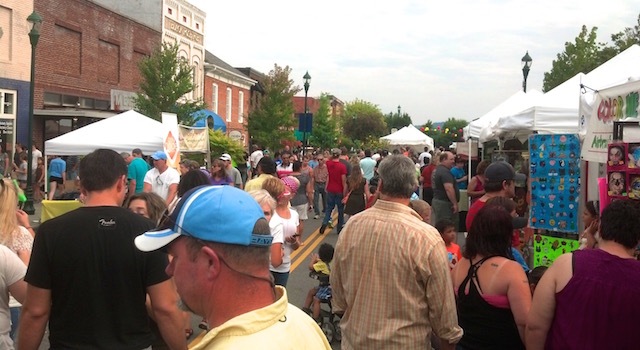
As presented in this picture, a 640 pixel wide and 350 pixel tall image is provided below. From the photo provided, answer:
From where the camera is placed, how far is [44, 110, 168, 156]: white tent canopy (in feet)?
42.0

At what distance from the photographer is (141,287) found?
133 inches

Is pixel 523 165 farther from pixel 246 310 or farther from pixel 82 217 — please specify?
pixel 246 310

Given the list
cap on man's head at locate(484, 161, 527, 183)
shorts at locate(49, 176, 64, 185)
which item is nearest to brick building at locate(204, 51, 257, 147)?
shorts at locate(49, 176, 64, 185)

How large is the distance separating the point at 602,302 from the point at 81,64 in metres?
28.1

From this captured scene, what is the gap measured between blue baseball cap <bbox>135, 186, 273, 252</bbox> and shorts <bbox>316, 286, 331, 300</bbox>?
4862 millimetres

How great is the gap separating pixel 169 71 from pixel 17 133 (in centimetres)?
652

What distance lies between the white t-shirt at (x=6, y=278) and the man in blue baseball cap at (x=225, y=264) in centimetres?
243

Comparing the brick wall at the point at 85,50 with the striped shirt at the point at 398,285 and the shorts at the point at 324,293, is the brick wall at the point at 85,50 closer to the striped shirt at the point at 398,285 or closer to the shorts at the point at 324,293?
the shorts at the point at 324,293

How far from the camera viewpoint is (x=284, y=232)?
6.37m

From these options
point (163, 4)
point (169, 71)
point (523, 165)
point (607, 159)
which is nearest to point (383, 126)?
point (163, 4)

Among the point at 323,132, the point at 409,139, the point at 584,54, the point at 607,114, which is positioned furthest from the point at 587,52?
the point at 607,114

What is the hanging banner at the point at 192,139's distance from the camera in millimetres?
15305

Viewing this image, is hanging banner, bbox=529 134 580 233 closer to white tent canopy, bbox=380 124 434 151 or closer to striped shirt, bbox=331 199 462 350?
striped shirt, bbox=331 199 462 350

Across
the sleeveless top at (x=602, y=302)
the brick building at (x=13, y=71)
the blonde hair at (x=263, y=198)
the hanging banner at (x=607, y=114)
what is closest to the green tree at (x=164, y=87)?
the brick building at (x=13, y=71)
